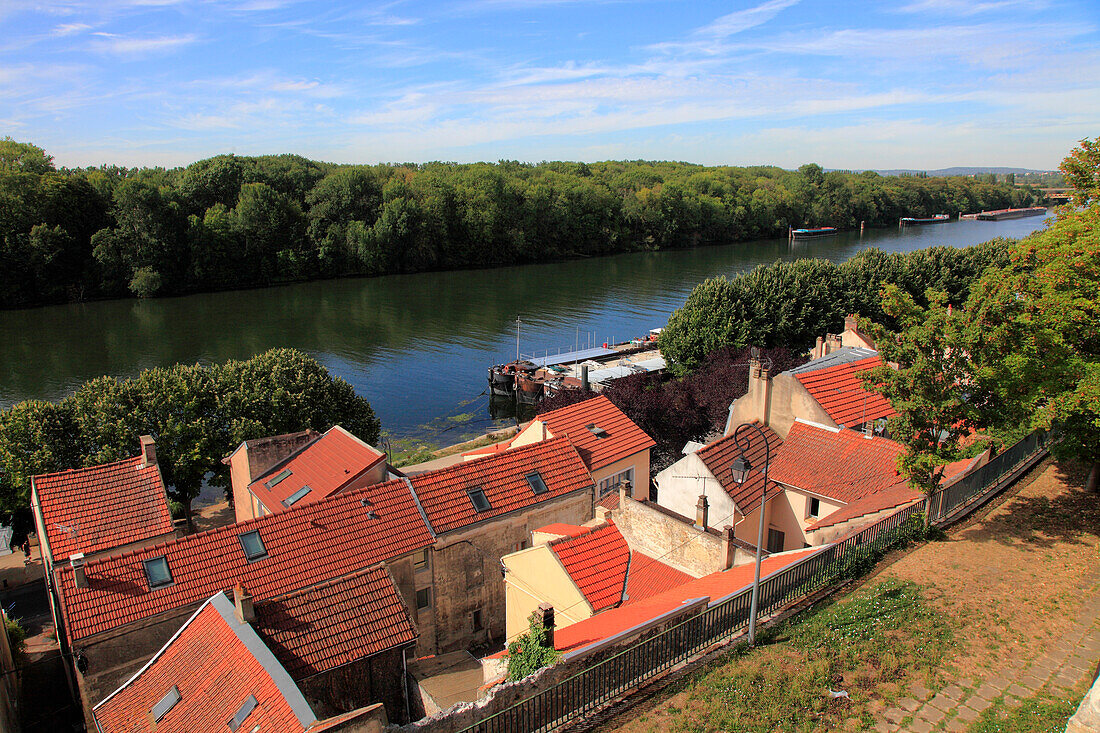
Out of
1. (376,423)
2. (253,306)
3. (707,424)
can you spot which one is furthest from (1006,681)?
(253,306)

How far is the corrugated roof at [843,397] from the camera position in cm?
2256

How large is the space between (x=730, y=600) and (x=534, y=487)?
9.36 metres

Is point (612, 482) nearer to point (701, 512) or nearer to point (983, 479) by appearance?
point (701, 512)

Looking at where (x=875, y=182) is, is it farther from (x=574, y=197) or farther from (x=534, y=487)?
(x=534, y=487)

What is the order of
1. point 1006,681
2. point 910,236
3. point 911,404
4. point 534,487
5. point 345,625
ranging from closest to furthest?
point 1006,681
point 345,625
point 911,404
point 534,487
point 910,236

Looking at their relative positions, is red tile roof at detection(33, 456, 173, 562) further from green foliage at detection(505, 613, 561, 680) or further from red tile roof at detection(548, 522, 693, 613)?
green foliage at detection(505, 613, 561, 680)

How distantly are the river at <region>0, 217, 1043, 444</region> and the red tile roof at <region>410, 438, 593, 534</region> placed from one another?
21.5 meters

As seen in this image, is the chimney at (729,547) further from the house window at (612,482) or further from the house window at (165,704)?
the house window at (165,704)

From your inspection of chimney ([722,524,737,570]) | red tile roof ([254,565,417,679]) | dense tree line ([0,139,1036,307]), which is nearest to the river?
dense tree line ([0,139,1036,307])

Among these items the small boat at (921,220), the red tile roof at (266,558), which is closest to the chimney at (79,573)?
the red tile roof at (266,558)

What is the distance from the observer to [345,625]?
1385 cm

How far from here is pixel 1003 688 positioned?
10.6 m

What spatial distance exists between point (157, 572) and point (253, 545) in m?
2.02

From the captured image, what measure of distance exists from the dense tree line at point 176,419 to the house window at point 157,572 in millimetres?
12299
